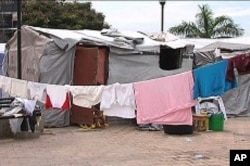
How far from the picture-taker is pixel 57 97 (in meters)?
11.6

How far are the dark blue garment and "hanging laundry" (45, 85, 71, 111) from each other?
2.92 m

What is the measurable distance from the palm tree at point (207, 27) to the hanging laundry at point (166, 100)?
50.3ft

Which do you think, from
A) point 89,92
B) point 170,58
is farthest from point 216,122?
point 89,92

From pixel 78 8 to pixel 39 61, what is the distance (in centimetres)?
2008

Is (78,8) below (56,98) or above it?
above

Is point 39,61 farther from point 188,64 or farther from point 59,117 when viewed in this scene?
point 188,64

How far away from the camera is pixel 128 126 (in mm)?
14117

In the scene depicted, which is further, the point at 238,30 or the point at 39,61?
the point at 238,30

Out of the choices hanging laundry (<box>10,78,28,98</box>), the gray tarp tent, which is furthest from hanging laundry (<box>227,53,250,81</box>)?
hanging laundry (<box>10,78,28,98</box>)

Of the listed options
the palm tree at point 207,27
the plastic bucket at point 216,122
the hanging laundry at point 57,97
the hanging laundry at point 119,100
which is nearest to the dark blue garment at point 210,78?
the hanging laundry at point 119,100

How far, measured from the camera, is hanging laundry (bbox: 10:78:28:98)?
1178 cm

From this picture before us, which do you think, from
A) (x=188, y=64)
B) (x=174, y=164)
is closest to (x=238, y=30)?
(x=188, y=64)

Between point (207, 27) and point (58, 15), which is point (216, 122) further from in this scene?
point (58, 15)

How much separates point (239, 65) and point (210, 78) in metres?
0.67
